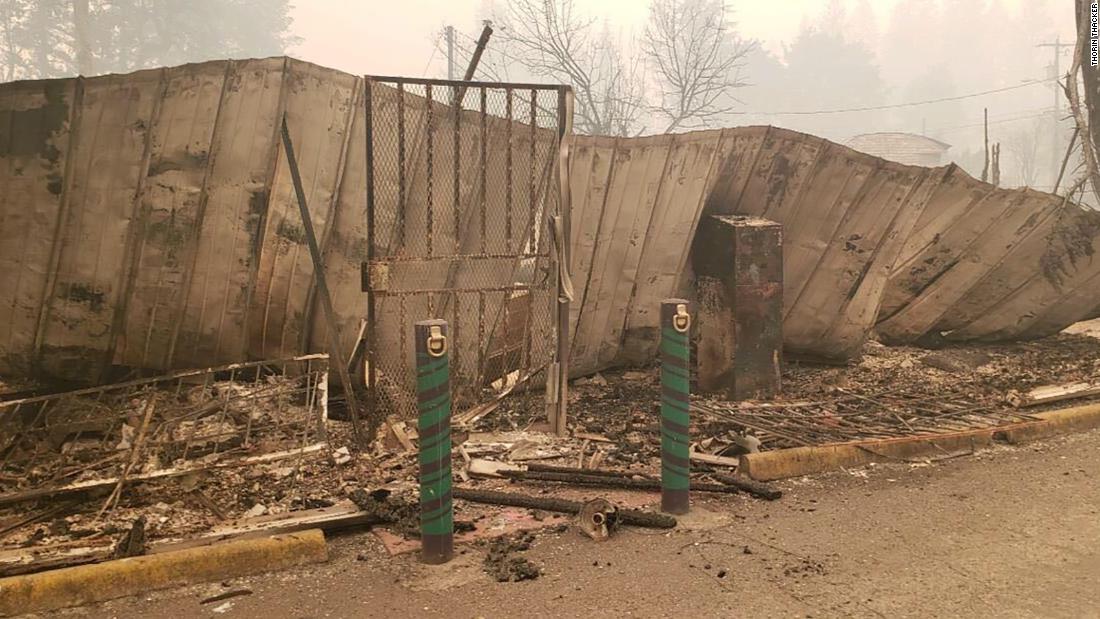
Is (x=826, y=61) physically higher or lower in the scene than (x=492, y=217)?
higher

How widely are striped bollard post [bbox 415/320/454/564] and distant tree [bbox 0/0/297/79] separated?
37.7 metres

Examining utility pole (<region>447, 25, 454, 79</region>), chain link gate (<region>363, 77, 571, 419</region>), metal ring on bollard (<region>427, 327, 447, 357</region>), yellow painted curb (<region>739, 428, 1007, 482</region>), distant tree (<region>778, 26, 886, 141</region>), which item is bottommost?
yellow painted curb (<region>739, 428, 1007, 482</region>)

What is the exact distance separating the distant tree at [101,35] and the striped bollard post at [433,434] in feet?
124

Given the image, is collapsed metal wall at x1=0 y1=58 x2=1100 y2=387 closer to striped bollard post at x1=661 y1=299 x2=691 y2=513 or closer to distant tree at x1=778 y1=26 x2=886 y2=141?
striped bollard post at x1=661 y1=299 x2=691 y2=513

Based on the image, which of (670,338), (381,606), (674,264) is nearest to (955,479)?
(670,338)

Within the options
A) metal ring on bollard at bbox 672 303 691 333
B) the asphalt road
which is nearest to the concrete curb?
the asphalt road

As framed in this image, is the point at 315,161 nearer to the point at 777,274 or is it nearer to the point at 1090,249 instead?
the point at 777,274

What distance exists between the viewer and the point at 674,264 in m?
6.69

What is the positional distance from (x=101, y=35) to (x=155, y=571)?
40236 mm

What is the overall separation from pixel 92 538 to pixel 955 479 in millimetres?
4738

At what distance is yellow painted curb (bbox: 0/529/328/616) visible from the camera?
10.1ft

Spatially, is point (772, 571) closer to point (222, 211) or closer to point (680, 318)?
point (680, 318)

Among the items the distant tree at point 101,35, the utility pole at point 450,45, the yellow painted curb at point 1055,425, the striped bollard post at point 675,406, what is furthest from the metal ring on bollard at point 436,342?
the distant tree at point 101,35

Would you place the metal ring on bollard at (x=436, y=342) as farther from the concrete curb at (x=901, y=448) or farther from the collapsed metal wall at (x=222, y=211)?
the collapsed metal wall at (x=222, y=211)
